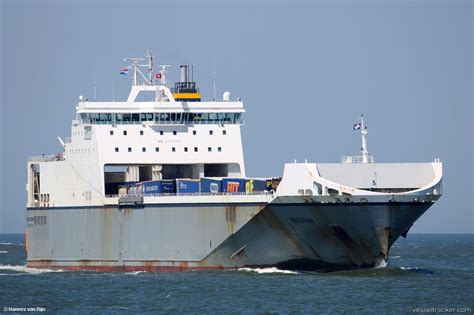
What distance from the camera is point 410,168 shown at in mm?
47875

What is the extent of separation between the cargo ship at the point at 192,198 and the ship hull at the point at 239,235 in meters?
0.05

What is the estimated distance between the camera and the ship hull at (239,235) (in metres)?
47.3

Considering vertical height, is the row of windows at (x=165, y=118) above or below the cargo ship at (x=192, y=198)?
above

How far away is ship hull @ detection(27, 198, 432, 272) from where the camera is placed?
47.3m

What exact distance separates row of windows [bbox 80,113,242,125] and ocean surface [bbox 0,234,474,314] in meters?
6.76
